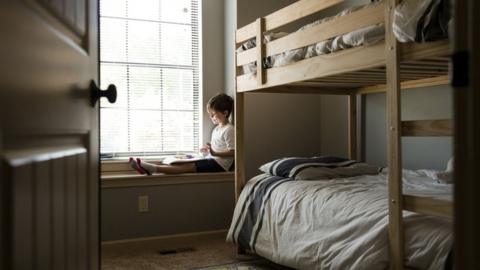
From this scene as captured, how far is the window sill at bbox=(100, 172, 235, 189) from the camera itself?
2.98 metres

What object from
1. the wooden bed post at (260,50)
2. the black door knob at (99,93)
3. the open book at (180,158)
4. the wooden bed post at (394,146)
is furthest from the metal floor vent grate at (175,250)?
the black door knob at (99,93)

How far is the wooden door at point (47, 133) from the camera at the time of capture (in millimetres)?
540

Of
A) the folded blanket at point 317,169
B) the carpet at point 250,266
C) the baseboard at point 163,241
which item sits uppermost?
the folded blanket at point 317,169

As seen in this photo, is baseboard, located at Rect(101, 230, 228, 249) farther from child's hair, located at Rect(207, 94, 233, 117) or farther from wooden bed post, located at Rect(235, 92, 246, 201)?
child's hair, located at Rect(207, 94, 233, 117)

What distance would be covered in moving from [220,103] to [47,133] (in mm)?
2584

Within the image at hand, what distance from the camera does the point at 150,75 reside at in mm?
3369

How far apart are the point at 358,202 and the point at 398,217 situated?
31 centimetres

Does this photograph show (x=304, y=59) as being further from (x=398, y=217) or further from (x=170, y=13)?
(x=170, y=13)

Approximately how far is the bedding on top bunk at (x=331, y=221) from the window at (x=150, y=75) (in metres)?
0.96

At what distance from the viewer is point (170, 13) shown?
3434mm

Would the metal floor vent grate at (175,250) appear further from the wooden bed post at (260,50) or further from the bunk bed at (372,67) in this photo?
the wooden bed post at (260,50)

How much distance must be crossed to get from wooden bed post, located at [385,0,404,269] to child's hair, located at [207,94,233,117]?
179cm

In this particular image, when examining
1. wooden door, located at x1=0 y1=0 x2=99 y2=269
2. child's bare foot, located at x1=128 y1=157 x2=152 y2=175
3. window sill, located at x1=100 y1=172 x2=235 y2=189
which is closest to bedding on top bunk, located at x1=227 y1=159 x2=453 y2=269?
window sill, located at x1=100 y1=172 x2=235 y2=189

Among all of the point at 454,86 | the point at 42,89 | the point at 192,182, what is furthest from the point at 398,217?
the point at 192,182
